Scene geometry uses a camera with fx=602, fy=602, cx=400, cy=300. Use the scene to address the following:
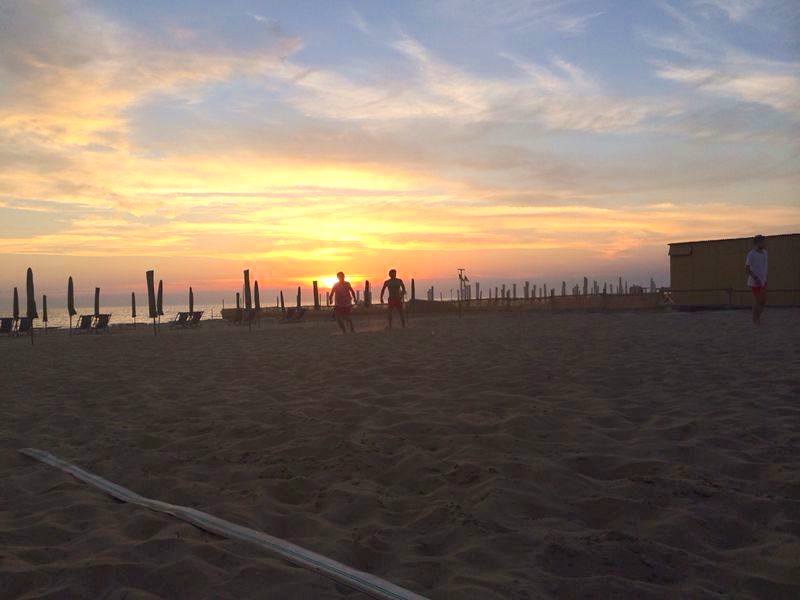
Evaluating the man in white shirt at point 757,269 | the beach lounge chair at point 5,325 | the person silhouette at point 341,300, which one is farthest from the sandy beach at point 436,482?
the beach lounge chair at point 5,325

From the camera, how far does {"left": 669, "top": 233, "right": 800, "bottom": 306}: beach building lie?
68.5 ft

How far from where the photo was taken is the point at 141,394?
641cm

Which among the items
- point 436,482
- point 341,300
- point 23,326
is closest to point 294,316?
point 23,326

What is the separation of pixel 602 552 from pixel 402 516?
3.09ft

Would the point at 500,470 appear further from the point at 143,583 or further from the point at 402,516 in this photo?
the point at 143,583

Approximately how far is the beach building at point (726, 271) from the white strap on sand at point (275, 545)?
21.6 m

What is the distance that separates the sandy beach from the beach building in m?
17.0

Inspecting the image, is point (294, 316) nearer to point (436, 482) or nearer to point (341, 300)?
point (341, 300)

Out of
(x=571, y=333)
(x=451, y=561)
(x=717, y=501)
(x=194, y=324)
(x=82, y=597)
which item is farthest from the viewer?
(x=194, y=324)

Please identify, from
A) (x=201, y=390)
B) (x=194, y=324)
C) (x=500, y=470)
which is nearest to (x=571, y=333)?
(x=201, y=390)

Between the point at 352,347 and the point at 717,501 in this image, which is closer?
the point at 717,501

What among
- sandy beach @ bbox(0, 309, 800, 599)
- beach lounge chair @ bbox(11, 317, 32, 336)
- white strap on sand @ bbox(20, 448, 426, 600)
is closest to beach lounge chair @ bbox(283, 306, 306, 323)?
beach lounge chair @ bbox(11, 317, 32, 336)

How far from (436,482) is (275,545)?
106cm

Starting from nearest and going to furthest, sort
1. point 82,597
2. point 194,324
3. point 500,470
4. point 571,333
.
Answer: point 82,597 → point 500,470 → point 571,333 → point 194,324
